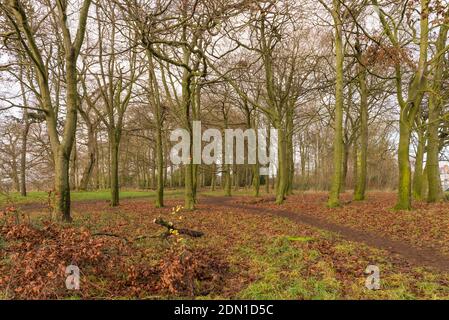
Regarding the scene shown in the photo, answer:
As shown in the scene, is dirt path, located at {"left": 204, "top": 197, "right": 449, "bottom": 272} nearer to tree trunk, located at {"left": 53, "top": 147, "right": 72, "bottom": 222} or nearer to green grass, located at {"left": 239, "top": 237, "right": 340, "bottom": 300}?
green grass, located at {"left": 239, "top": 237, "right": 340, "bottom": 300}

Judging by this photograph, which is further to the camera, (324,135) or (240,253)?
(324,135)

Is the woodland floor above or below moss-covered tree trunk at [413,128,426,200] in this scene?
below

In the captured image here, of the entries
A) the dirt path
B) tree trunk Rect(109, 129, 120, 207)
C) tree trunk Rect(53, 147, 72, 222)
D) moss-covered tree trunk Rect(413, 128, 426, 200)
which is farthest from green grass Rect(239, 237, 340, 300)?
moss-covered tree trunk Rect(413, 128, 426, 200)

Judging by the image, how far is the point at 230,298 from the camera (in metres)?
4.48

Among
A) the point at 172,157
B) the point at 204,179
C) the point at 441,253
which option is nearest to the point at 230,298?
the point at 441,253

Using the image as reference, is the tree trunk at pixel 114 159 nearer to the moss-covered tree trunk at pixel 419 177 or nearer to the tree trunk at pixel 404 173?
the tree trunk at pixel 404 173

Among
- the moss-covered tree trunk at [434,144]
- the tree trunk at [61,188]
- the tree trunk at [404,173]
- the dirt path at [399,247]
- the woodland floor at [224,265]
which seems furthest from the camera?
the moss-covered tree trunk at [434,144]

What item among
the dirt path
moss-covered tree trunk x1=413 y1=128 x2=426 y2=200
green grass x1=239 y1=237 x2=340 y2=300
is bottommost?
the dirt path

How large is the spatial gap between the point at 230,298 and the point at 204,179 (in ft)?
148

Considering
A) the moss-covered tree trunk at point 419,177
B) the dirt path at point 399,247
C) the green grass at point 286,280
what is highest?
the moss-covered tree trunk at point 419,177

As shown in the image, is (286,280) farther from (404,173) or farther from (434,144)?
(434,144)

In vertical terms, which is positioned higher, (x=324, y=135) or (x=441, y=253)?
(x=324, y=135)

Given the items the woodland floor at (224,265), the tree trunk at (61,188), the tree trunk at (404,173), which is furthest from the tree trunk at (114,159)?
the tree trunk at (404,173)
